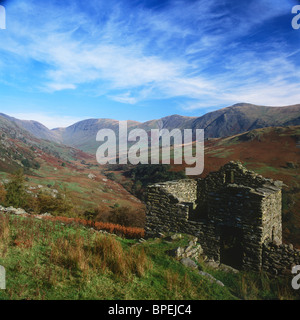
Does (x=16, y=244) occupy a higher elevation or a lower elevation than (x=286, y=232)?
higher

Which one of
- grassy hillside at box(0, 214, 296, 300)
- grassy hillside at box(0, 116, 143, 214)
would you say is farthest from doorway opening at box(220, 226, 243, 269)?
grassy hillside at box(0, 116, 143, 214)

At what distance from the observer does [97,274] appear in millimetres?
4906

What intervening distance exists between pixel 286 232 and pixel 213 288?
1231 cm

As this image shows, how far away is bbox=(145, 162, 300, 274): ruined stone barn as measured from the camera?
713cm

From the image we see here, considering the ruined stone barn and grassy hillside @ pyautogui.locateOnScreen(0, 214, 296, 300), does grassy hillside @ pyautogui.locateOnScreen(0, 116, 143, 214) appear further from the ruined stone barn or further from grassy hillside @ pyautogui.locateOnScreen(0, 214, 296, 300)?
grassy hillside @ pyautogui.locateOnScreen(0, 214, 296, 300)

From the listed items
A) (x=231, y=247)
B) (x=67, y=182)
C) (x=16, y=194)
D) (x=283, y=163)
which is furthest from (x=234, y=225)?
(x=67, y=182)

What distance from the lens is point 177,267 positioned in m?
5.91

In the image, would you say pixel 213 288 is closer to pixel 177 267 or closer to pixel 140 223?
pixel 177 267

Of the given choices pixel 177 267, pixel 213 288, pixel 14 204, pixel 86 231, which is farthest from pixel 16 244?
pixel 14 204

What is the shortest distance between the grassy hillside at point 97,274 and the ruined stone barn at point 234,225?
783mm

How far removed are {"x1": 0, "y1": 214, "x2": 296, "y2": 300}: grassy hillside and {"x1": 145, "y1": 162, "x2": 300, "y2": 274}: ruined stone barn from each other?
783 millimetres

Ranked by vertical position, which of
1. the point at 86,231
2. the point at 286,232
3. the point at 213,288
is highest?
the point at 86,231

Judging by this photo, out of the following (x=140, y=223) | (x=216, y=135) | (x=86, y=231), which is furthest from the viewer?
(x=216, y=135)

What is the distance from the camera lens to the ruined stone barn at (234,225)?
281 inches
